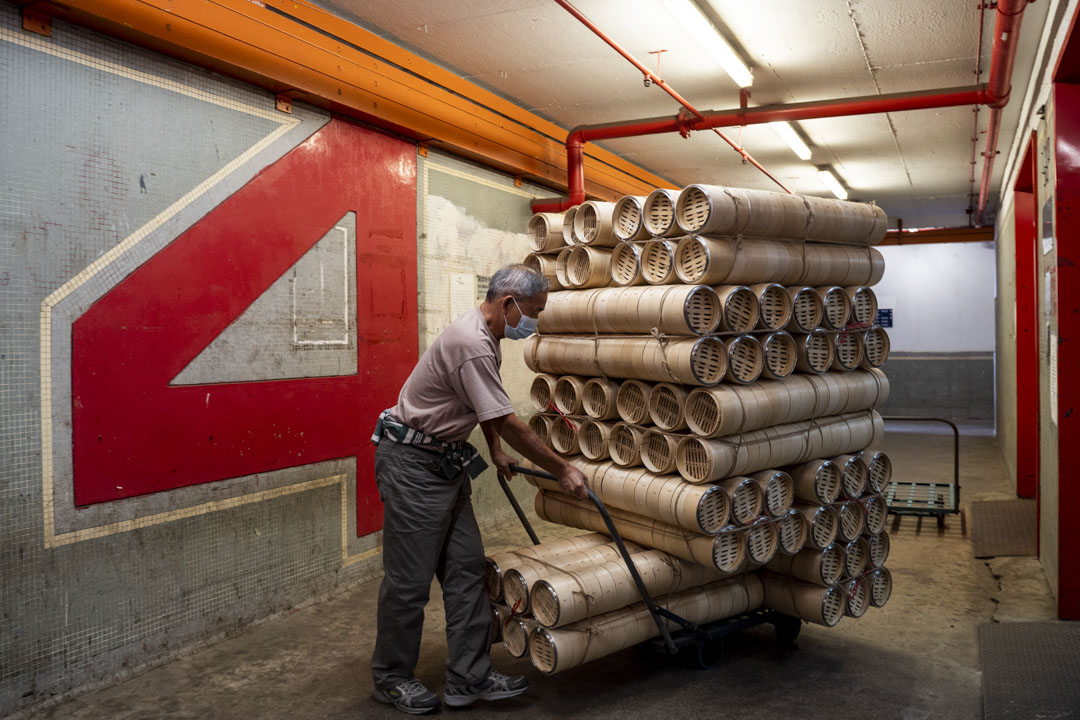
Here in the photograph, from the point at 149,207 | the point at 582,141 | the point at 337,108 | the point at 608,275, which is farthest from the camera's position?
the point at 582,141

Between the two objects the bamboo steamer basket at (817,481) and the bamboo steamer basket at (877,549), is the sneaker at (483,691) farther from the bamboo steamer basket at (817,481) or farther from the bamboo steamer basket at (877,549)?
the bamboo steamer basket at (877,549)

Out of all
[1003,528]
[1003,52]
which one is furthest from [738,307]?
[1003,528]

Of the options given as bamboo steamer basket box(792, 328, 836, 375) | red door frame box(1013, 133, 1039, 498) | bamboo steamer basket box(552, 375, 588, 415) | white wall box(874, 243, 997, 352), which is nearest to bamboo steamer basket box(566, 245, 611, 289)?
bamboo steamer basket box(552, 375, 588, 415)

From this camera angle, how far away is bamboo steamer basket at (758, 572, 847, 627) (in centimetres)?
374

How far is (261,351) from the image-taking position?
4414 mm

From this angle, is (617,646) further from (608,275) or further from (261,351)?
(261,351)

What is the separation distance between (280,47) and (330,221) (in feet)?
3.30

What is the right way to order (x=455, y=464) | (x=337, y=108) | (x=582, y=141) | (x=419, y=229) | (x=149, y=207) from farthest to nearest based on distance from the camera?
(x=582, y=141)
(x=419, y=229)
(x=337, y=108)
(x=149, y=207)
(x=455, y=464)

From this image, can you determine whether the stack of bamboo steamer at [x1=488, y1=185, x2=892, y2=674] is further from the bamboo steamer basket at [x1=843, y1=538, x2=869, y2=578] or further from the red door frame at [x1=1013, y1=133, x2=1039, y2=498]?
the red door frame at [x1=1013, y1=133, x2=1039, y2=498]

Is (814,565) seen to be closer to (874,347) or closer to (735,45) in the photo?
(874,347)

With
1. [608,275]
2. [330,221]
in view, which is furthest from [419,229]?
[608,275]

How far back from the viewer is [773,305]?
3783 mm

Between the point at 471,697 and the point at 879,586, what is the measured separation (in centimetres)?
216

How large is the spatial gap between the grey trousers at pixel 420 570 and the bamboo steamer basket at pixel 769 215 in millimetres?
1596
